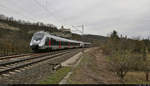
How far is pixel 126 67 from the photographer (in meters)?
17.7

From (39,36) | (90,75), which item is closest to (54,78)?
(90,75)

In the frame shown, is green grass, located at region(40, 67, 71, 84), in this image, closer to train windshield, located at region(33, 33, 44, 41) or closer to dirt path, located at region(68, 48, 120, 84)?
dirt path, located at region(68, 48, 120, 84)

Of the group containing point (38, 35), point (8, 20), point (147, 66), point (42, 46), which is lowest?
point (147, 66)

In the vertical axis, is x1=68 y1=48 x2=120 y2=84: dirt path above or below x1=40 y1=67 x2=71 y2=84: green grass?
below

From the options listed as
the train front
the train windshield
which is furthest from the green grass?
the train windshield

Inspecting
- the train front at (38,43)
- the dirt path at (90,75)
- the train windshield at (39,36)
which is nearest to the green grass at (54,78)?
the dirt path at (90,75)

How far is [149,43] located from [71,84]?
145 ft

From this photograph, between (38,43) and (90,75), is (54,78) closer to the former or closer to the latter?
(90,75)

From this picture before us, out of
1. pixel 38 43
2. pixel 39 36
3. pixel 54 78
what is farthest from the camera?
pixel 39 36

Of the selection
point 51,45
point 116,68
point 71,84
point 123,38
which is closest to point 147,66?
point 123,38

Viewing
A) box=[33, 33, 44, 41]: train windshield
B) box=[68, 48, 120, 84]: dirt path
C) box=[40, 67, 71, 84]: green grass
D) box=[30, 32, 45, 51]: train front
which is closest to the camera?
box=[40, 67, 71, 84]: green grass

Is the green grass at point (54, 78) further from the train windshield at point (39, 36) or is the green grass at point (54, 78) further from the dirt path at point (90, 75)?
the train windshield at point (39, 36)

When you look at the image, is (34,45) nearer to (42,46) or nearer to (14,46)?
(42,46)

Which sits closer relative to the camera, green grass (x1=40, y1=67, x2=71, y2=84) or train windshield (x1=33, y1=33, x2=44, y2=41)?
green grass (x1=40, y1=67, x2=71, y2=84)
